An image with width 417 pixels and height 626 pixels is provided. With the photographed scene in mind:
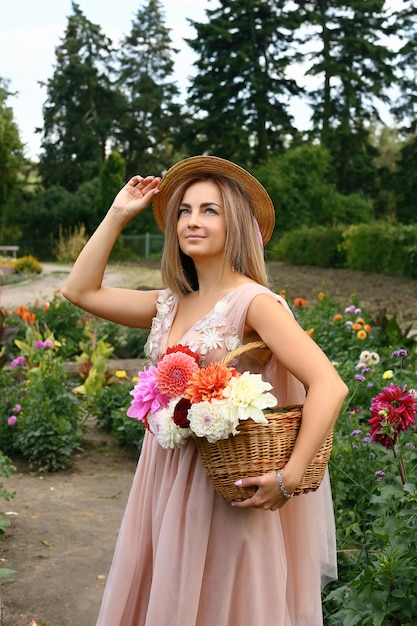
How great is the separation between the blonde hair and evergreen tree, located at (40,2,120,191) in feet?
119

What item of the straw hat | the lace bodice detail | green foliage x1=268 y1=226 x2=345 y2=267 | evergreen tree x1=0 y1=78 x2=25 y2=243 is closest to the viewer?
the lace bodice detail

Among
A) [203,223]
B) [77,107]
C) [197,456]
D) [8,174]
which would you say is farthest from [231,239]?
[77,107]

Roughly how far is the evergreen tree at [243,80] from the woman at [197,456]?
101 ft

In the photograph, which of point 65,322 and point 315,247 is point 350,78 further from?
point 65,322

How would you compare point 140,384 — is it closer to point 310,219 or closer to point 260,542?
point 260,542

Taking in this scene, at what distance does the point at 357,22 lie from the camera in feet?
109

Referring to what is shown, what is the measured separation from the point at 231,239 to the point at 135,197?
1.38 feet

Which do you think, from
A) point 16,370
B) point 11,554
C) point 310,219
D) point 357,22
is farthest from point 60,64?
point 11,554

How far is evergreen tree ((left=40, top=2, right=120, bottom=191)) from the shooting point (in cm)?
3872

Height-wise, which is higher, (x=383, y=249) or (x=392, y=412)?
(x=392, y=412)

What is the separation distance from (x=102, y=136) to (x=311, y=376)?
3887 cm

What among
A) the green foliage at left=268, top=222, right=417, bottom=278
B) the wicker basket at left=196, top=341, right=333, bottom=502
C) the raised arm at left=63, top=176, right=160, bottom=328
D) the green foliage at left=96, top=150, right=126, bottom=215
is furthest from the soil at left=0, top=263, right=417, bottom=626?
the green foliage at left=96, top=150, right=126, bottom=215

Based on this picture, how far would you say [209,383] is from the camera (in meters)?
1.83

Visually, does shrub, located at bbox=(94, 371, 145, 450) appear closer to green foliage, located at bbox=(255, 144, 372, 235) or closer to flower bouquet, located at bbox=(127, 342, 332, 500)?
flower bouquet, located at bbox=(127, 342, 332, 500)
